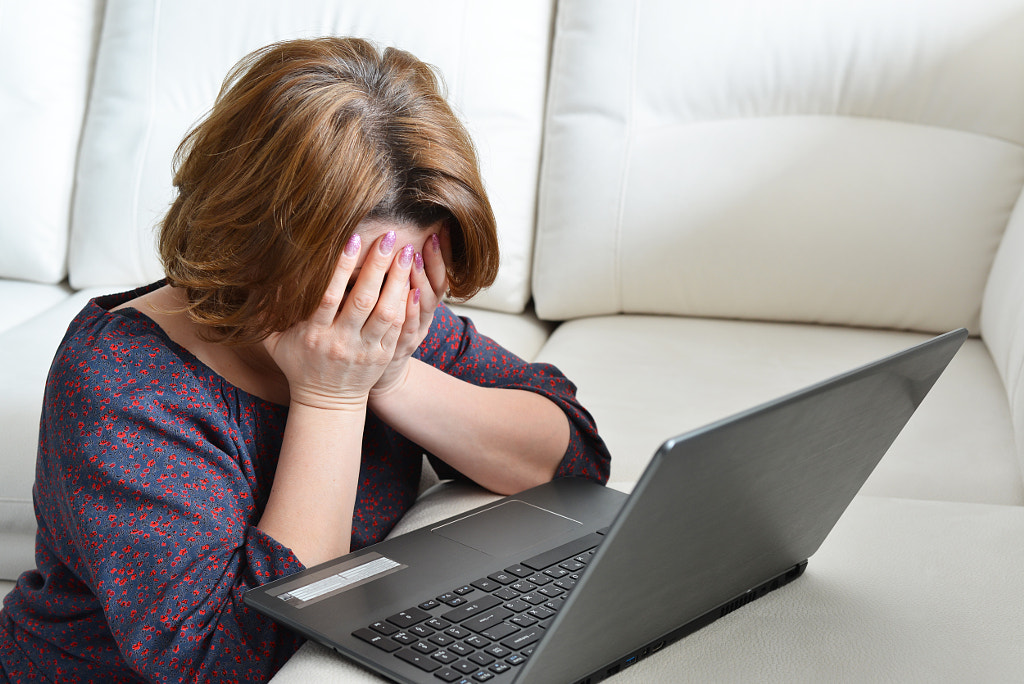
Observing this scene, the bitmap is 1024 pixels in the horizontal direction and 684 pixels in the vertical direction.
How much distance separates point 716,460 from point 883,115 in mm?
1243

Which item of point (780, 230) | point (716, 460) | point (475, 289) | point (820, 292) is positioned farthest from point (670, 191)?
point (716, 460)

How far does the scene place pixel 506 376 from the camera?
1.10 m

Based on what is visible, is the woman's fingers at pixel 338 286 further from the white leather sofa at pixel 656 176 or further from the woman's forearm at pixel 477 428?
the white leather sofa at pixel 656 176

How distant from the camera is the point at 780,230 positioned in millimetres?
1570

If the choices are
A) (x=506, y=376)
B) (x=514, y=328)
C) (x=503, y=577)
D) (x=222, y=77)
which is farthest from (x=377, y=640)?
(x=222, y=77)

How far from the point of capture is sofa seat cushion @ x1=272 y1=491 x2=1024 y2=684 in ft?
2.05

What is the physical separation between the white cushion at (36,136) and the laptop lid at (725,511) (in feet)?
4.83

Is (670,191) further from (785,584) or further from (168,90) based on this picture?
(785,584)

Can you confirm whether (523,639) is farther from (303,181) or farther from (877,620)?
(303,181)

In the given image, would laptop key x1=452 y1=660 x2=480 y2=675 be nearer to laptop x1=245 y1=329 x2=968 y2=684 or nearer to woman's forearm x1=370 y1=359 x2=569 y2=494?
laptop x1=245 y1=329 x2=968 y2=684

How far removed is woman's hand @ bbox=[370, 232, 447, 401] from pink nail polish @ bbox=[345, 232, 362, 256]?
6 centimetres

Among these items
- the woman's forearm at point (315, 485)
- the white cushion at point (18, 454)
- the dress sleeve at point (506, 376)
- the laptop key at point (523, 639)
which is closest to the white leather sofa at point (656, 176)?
the white cushion at point (18, 454)

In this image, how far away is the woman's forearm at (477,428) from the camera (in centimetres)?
94

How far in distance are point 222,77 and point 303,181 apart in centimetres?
106
